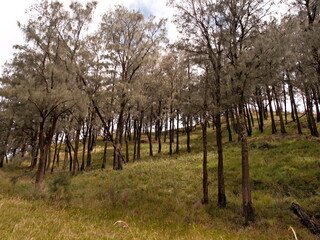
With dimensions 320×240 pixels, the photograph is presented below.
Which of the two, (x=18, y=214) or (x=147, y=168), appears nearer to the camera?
(x=18, y=214)

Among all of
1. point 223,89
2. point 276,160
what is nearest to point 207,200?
point 223,89

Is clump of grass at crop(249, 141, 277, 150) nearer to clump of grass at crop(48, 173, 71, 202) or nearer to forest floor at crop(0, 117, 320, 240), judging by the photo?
forest floor at crop(0, 117, 320, 240)

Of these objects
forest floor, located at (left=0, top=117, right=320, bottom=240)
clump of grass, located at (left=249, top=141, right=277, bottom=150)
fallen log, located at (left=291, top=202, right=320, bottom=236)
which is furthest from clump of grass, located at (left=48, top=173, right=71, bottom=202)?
clump of grass, located at (left=249, top=141, right=277, bottom=150)

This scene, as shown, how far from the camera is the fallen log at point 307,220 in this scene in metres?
9.55

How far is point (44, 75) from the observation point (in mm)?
16562

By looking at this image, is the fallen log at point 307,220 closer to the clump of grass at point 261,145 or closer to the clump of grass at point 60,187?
the clump of grass at point 261,145

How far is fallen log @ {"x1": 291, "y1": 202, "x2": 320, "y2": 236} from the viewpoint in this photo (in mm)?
9553

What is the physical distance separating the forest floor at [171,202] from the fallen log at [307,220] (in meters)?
0.28

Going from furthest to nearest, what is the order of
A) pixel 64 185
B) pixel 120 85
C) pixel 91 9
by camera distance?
pixel 120 85, pixel 91 9, pixel 64 185

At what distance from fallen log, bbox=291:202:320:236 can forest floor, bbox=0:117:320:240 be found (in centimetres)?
28

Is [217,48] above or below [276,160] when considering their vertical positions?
above

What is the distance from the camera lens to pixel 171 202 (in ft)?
42.3

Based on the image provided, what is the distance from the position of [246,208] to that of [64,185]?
36.2 ft

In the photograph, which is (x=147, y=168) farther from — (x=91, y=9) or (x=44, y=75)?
(x=91, y=9)
